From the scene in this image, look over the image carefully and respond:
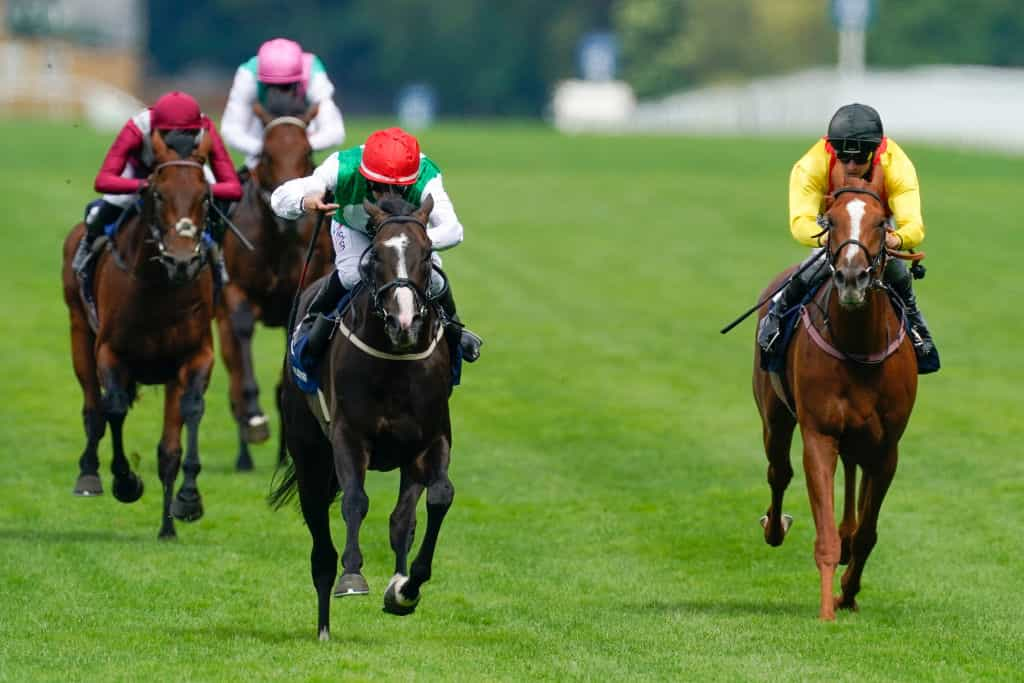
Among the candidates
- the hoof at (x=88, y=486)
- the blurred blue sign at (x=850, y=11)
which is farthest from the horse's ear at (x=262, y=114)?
the blurred blue sign at (x=850, y=11)

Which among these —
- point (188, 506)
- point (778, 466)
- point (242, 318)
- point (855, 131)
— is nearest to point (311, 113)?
point (242, 318)

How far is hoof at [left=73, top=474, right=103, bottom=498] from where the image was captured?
47.4 feet

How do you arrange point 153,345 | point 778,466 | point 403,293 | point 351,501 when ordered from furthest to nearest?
point 153,345
point 778,466
point 351,501
point 403,293

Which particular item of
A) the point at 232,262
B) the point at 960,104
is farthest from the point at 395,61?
the point at 232,262

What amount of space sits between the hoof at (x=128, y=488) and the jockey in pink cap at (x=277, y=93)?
309 centimetres

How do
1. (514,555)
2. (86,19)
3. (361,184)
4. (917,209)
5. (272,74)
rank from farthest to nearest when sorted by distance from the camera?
(86,19)
(272,74)
(514,555)
(917,209)
(361,184)

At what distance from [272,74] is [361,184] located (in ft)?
19.2

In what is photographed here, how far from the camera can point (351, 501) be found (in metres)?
10.2

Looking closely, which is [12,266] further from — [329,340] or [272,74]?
[329,340]

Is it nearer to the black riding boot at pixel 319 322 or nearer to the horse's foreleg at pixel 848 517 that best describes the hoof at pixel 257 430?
the horse's foreleg at pixel 848 517

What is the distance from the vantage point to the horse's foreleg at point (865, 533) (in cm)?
1171

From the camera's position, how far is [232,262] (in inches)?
663

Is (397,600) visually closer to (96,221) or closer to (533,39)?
(96,221)

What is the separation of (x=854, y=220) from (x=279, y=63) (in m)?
6.41
